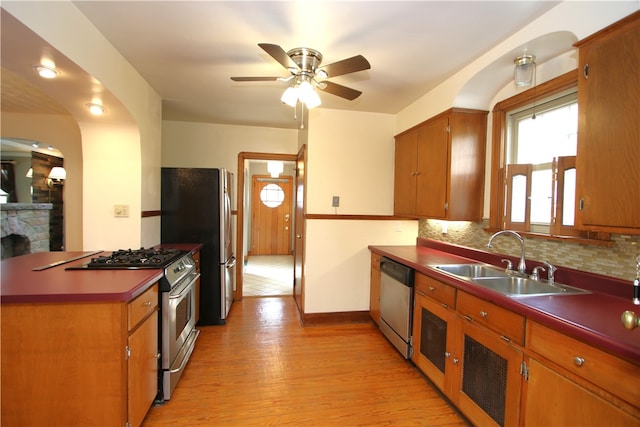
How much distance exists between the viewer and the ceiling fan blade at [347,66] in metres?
1.64

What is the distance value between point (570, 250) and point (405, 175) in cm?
164

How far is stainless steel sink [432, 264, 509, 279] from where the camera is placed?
2.14 meters

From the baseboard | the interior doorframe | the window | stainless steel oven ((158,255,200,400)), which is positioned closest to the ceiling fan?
the window

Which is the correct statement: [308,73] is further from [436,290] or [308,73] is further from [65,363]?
[65,363]

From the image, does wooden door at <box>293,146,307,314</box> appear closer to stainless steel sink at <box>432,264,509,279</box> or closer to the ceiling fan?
the ceiling fan

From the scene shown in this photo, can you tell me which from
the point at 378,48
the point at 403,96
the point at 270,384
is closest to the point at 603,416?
the point at 270,384

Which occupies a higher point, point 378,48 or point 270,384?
point 378,48

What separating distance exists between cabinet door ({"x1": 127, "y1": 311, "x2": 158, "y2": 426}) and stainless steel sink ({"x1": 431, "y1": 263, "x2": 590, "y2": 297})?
197 cm

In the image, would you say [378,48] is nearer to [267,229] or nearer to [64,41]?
[64,41]

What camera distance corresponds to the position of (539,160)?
207 centimetres

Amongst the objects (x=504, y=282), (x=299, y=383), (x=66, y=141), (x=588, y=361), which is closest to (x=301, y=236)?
(x=299, y=383)

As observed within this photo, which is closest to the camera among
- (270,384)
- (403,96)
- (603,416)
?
(603,416)

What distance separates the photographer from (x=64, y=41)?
1556 millimetres

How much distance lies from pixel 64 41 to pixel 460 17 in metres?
2.24
